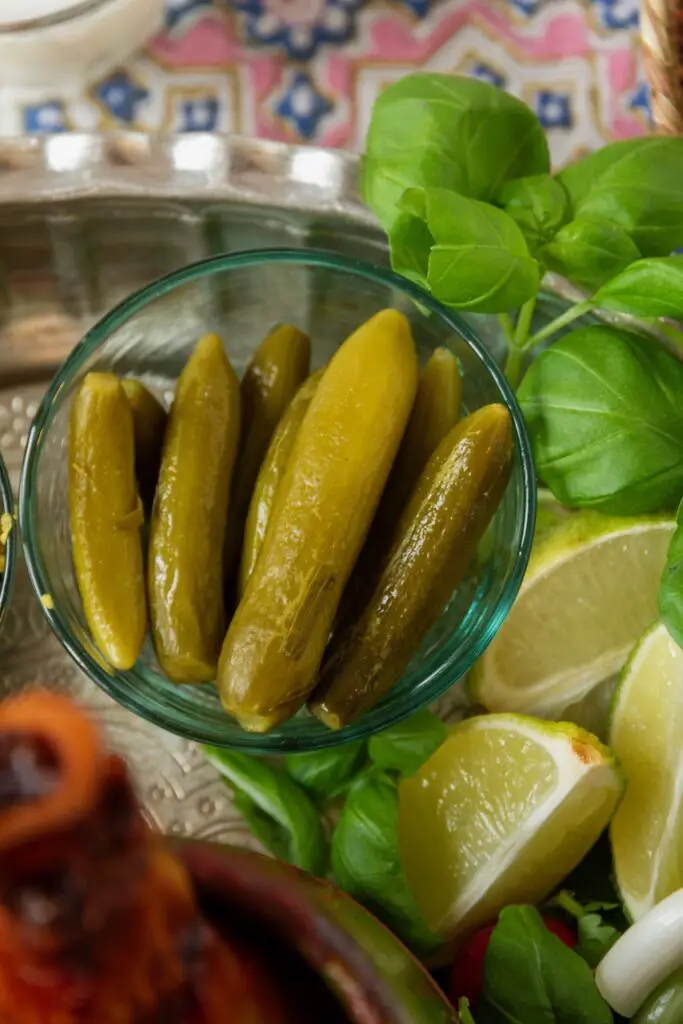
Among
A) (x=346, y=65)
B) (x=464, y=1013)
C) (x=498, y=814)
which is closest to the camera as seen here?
(x=464, y=1013)

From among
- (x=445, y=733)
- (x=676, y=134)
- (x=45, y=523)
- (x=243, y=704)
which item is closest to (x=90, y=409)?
(x=45, y=523)

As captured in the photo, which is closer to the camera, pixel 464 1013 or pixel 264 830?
pixel 464 1013

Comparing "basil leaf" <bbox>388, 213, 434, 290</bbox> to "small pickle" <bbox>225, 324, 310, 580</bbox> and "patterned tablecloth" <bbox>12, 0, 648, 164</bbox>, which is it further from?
"patterned tablecloth" <bbox>12, 0, 648, 164</bbox>

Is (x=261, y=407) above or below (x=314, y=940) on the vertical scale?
above

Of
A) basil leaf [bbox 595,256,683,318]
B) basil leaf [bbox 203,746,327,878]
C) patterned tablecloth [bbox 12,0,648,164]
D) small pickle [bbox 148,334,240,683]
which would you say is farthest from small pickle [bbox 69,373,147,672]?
patterned tablecloth [bbox 12,0,648,164]

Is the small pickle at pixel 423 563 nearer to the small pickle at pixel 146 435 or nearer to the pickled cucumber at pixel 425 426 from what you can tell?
the pickled cucumber at pixel 425 426

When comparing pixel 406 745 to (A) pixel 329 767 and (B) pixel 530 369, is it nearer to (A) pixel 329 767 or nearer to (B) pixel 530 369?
(A) pixel 329 767

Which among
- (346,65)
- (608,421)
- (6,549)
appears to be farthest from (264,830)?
(346,65)
